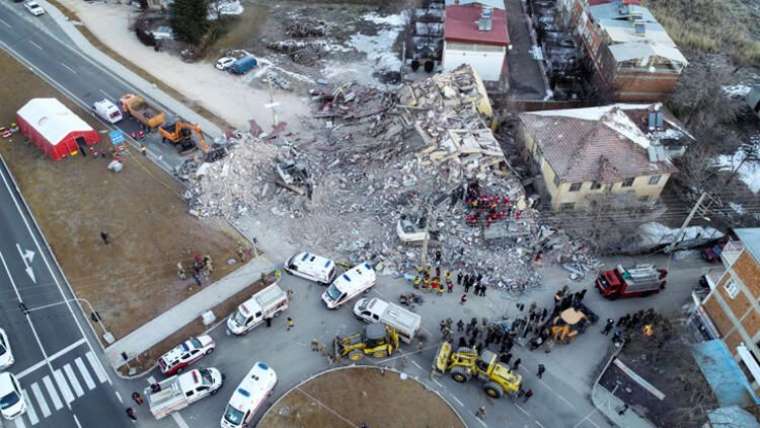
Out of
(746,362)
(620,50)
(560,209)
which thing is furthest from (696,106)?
(746,362)

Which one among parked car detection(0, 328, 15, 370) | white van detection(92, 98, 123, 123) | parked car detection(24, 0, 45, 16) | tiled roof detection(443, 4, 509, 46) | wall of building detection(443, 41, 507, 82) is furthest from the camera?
parked car detection(24, 0, 45, 16)

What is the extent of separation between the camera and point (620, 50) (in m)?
44.8

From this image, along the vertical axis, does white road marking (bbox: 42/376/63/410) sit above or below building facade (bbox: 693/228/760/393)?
below

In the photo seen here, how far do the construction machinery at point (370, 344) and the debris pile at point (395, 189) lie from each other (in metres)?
5.43

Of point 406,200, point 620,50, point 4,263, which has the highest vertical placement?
point 620,50

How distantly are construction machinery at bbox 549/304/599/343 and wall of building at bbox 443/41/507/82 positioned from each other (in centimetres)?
2646

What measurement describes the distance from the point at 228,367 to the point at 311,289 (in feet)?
21.9

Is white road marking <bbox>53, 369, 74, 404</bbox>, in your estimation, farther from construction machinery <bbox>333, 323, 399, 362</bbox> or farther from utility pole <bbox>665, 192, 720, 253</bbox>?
utility pole <bbox>665, 192, 720, 253</bbox>

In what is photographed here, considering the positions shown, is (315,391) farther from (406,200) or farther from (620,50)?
(620,50)

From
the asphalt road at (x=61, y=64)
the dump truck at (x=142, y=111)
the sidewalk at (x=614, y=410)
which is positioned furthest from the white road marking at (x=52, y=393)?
the sidewalk at (x=614, y=410)

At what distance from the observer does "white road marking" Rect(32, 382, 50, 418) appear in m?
25.8

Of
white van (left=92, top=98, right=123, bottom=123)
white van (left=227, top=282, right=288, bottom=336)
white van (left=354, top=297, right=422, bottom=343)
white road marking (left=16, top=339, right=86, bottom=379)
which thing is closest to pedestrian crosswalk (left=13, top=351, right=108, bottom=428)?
white road marking (left=16, top=339, right=86, bottom=379)

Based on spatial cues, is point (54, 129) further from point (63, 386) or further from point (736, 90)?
point (736, 90)

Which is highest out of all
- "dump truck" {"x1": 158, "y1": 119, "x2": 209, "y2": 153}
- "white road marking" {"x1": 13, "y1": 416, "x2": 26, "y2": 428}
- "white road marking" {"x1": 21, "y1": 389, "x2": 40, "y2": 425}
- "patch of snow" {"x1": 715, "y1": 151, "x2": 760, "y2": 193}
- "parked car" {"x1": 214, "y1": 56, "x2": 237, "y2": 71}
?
"patch of snow" {"x1": 715, "y1": 151, "x2": 760, "y2": 193}
